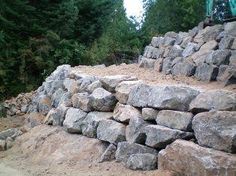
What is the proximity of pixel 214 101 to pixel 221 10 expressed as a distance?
7132mm

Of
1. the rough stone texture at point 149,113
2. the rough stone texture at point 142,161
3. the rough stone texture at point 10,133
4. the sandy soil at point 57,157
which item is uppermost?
the rough stone texture at point 149,113

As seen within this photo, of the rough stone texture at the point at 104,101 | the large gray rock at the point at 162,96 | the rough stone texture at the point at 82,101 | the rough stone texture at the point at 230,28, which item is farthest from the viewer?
the rough stone texture at the point at 230,28

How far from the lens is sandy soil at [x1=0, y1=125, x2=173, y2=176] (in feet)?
25.6

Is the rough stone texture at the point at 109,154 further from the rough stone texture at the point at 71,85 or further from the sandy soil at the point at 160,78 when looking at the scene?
the rough stone texture at the point at 71,85

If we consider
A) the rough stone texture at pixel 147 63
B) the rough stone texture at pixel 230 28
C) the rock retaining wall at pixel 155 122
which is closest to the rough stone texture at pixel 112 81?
the rock retaining wall at pixel 155 122

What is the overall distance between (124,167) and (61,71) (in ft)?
18.1

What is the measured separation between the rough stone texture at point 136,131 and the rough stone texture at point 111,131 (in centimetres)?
23

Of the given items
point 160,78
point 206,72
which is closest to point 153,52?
point 160,78

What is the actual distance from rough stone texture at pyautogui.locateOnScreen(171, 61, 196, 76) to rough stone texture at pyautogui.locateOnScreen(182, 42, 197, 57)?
0.43 m

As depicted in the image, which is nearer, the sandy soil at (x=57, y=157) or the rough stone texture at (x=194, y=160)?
the rough stone texture at (x=194, y=160)

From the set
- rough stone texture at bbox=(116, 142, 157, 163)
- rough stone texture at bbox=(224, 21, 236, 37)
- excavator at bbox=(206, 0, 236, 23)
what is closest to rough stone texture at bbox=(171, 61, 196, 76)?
rough stone texture at bbox=(224, 21, 236, 37)

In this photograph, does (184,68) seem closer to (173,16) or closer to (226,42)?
(226,42)

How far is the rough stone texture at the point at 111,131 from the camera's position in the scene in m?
8.13

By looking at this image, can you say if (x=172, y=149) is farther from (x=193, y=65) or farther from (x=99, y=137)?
(x=193, y=65)
